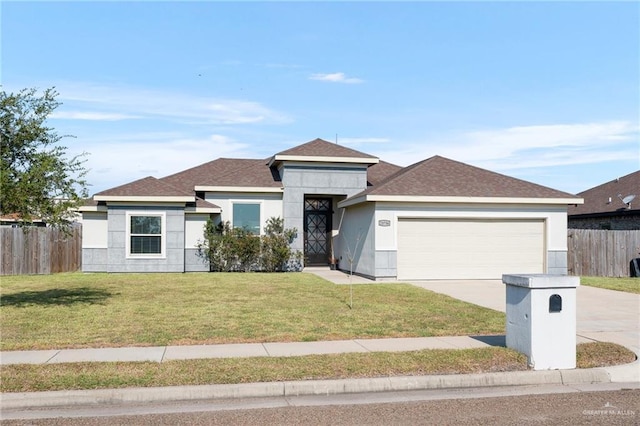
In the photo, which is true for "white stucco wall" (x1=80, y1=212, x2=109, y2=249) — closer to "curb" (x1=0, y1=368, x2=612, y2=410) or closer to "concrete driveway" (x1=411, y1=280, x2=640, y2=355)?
"concrete driveway" (x1=411, y1=280, x2=640, y2=355)

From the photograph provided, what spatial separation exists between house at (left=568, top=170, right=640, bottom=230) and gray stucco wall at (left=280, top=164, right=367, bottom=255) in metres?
13.0

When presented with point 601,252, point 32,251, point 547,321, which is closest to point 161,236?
point 32,251

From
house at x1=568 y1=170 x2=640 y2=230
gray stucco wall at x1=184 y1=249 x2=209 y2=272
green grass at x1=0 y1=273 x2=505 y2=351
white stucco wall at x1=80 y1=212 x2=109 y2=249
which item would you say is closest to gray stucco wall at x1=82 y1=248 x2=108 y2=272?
white stucco wall at x1=80 y1=212 x2=109 y2=249

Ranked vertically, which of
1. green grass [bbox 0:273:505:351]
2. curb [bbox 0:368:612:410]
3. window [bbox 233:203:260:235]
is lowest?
curb [bbox 0:368:612:410]

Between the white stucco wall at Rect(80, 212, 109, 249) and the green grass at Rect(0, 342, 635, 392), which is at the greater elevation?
the white stucco wall at Rect(80, 212, 109, 249)

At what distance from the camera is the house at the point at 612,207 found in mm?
28266

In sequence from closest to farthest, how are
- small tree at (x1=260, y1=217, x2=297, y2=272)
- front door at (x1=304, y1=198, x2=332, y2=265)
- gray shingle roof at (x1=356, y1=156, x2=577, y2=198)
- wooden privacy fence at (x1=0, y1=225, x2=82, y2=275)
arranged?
gray shingle roof at (x1=356, y1=156, x2=577, y2=198) < wooden privacy fence at (x1=0, y1=225, x2=82, y2=275) < small tree at (x1=260, y1=217, x2=297, y2=272) < front door at (x1=304, y1=198, x2=332, y2=265)

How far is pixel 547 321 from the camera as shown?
8781mm

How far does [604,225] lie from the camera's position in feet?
99.4

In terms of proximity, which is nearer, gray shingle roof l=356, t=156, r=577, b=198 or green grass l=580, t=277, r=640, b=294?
green grass l=580, t=277, r=640, b=294

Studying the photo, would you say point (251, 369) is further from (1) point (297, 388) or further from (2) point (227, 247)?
(2) point (227, 247)

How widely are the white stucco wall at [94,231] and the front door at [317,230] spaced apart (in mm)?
8476

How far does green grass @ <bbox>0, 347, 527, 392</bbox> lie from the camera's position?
7.49 m

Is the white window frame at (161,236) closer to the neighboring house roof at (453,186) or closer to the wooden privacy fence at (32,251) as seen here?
the wooden privacy fence at (32,251)
